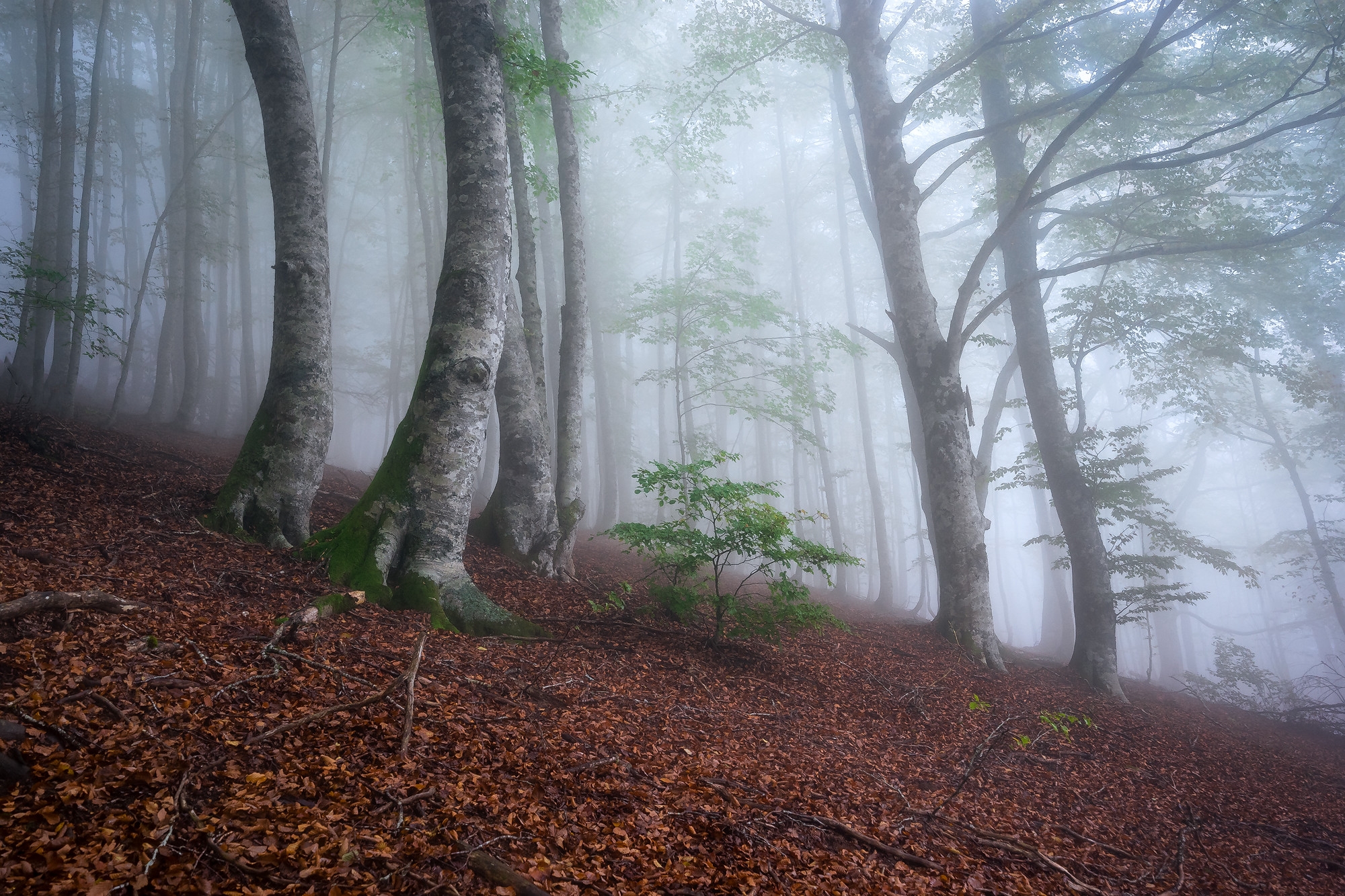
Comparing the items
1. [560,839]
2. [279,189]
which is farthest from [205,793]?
[279,189]

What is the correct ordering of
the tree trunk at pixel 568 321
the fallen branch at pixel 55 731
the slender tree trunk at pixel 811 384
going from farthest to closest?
the slender tree trunk at pixel 811 384 < the tree trunk at pixel 568 321 < the fallen branch at pixel 55 731

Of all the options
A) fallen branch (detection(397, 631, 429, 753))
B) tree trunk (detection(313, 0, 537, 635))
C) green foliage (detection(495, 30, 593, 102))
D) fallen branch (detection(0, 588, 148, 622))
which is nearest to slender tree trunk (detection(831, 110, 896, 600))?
green foliage (detection(495, 30, 593, 102))

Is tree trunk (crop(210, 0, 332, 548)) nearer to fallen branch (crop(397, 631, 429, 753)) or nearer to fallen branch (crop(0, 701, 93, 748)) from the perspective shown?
fallen branch (crop(397, 631, 429, 753))

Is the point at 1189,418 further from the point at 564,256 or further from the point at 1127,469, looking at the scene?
the point at 564,256

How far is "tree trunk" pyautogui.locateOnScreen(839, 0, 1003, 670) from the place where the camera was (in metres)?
8.21

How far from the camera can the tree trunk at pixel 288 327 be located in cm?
543

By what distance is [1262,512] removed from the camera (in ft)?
128

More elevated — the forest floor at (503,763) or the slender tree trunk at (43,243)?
the slender tree trunk at (43,243)

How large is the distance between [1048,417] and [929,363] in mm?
A: 2831

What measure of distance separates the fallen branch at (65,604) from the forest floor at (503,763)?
0.24 feet

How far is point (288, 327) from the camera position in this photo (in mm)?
5711

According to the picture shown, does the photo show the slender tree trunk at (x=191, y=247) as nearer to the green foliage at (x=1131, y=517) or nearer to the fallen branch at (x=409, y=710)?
the fallen branch at (x=409, y=710)

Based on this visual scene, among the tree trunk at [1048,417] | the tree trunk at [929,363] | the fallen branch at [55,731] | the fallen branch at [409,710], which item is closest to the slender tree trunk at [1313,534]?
the tree trunk at [1048,417]

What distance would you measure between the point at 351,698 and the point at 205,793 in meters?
0.89
